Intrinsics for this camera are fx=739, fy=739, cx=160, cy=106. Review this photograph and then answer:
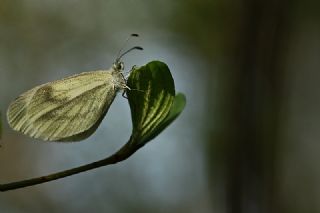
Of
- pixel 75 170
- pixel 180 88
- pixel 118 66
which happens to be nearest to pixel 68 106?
pixel 118 66

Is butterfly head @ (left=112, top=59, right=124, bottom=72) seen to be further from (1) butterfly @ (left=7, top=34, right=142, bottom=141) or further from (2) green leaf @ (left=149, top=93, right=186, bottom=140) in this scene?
(2) green leaf @ (left=149, top=93, right=186, bottom=140)

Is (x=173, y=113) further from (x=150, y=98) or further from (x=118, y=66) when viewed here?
(x=118, y=66)

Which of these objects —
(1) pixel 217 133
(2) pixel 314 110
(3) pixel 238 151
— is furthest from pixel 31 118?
(2) pixel 314 110

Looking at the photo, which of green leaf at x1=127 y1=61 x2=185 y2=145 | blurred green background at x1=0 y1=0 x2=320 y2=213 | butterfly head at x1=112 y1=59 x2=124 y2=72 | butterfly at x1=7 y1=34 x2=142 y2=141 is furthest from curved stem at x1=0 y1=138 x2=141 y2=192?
blurred green background at x1=0 y1=0 x2=320 y2=213

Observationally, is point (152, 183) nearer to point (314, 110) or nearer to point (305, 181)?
point (305, 181)

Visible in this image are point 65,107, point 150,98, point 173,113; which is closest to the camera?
point 150,98

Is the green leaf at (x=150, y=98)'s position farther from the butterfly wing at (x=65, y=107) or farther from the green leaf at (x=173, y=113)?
the butterfly wing at (x=65, y=107)
